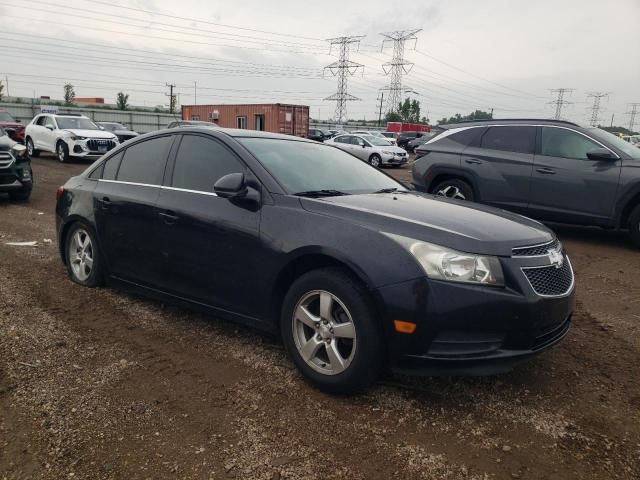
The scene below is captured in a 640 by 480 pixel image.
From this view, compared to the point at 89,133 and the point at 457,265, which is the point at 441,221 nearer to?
the point at 457,265

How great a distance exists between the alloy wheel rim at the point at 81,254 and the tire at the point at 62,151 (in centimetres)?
1438

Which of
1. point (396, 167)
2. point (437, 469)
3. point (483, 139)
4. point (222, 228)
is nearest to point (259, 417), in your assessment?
point (437, 469)

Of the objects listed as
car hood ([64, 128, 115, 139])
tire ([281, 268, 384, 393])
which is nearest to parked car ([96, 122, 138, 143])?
car hood ([64, 128, 115, 139])

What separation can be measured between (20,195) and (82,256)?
632cm

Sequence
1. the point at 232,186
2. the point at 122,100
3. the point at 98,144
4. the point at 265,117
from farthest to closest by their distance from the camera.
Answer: the point at 122,100
the point at 265,117
the point at 98,144
the point at 232,186

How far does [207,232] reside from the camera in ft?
11.8

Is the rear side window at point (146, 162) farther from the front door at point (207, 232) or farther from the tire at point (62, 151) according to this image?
the tire at point (62, 151)

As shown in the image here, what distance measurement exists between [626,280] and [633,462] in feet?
12.3

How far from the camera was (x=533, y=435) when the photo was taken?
105 inches

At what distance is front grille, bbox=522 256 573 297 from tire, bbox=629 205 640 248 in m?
4.82

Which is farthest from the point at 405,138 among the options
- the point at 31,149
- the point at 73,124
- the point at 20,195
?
the point at 20,195

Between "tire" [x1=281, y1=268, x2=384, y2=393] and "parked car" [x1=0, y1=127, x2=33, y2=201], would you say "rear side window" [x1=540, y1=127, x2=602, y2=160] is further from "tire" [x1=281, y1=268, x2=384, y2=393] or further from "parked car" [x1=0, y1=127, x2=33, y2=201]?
"parked car" [x1=0, y1=127, x2=33, y2=201]

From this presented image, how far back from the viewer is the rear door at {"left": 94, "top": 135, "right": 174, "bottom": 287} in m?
4.03

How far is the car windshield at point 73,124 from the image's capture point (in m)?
18.2
